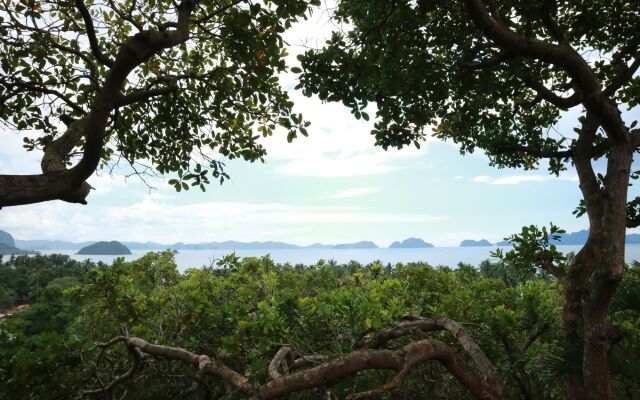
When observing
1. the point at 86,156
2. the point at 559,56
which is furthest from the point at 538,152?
the point at 86,156

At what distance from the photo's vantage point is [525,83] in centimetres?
538

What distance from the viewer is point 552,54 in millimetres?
4211

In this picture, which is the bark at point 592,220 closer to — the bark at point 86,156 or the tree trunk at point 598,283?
the tree trunk at point 598,283

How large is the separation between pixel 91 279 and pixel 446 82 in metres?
5.76

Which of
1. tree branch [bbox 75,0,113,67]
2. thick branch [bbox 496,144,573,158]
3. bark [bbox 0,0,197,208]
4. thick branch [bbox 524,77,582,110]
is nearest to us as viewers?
bark [bbox 0,0,197,208]

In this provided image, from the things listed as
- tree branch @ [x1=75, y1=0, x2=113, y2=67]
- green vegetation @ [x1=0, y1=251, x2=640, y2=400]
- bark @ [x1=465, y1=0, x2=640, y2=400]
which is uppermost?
tree branch @ [x1=75, y1=0, x2=113, y2=67]

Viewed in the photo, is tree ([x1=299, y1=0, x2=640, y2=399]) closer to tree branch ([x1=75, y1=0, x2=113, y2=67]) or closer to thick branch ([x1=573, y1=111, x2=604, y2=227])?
thick branch ([x1=573, y1=111, x2=604, y2=227])

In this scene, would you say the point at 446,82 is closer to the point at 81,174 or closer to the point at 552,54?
the point at 552,54

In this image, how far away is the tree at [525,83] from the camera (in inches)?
161

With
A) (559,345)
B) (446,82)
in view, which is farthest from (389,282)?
(446,82)

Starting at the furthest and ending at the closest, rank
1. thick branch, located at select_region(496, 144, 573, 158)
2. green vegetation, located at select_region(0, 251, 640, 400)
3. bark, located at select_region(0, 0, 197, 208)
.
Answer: thick branch, located at select_region(496, 144, 573, 158)
green vegetation, located at select_region(0, 251, 640, 400)
bark, located at select_region(0, 0, 197, 208)

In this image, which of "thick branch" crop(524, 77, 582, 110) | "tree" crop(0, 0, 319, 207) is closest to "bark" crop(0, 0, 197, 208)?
"tree" crop(0, 0, 319, 207)

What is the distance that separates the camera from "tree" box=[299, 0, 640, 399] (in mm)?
4078

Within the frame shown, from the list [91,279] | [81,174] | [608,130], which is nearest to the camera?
[81,174]
